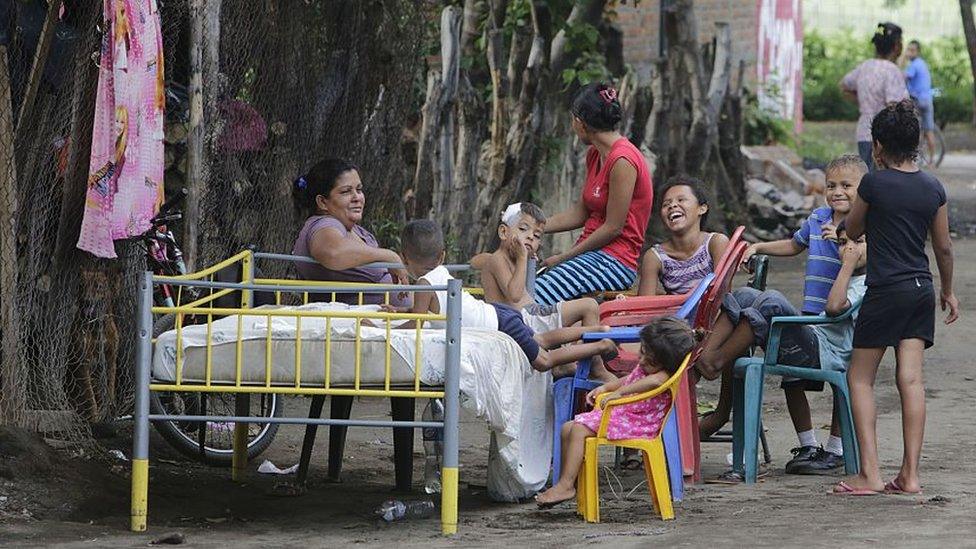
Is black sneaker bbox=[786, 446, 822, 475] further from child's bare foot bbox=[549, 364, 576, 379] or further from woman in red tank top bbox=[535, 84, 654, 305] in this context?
child's bare foot bbox=[549, 364, 576, 379]

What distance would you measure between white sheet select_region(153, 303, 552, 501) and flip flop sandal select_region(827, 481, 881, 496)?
128cm

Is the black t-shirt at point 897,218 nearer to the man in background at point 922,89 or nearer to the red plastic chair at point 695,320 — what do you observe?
the red plastic chair at point 695,320

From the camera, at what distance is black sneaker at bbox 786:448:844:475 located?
714 centimetres

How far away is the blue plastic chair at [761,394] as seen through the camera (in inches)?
271

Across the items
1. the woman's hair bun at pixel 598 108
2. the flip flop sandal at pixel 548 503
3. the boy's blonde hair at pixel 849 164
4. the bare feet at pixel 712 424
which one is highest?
the woman's hair bun at pixel 598 108

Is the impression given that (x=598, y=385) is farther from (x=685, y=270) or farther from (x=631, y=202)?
(x=631, y=202)

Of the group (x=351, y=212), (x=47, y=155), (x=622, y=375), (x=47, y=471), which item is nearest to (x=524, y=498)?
(x=622, y=375)

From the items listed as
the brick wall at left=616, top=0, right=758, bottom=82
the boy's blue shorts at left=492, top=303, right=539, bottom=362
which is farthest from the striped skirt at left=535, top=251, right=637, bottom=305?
the brick wall at left=616, top=0, right=758, bottom=82

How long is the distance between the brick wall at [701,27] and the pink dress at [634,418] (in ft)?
45.0

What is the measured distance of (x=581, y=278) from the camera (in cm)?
731

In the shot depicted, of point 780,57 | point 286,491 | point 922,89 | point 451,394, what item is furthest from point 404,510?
point 780,57

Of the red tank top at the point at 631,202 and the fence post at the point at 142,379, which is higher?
the red tank top at the point at 631,202

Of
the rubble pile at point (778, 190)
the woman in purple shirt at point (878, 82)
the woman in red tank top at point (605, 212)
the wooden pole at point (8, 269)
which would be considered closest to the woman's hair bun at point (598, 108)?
the woman in red tank top at point (605, 212)

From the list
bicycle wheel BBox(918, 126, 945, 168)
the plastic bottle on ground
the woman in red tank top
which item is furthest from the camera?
bicycle wheel BBox(918, 126, 945, 168)
